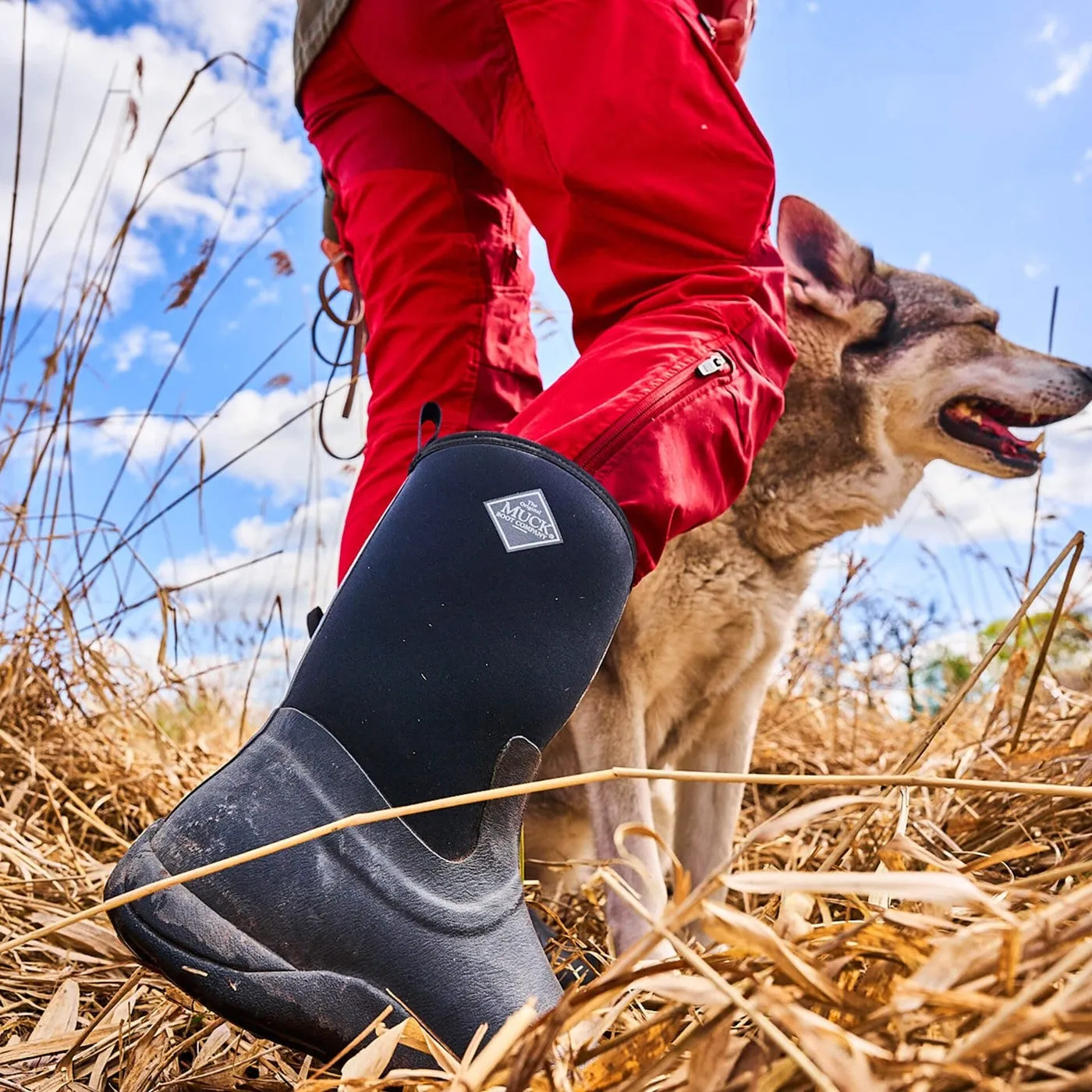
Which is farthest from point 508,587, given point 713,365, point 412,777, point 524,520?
point 713,365

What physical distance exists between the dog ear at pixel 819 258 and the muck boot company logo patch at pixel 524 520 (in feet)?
5.13

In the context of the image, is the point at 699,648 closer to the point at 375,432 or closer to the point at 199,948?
the point at 375,432

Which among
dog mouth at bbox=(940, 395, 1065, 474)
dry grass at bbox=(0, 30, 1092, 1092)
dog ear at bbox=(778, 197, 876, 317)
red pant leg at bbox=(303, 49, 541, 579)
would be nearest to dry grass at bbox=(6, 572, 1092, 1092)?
dry grass at bbox=(0, 30, 1092, 1092)

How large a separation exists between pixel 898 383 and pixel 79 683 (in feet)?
6.61

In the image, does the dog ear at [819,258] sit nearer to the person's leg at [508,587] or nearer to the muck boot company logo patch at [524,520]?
the person's leg at [508,587]

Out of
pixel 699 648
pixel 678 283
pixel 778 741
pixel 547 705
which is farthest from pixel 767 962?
pixel 778 741

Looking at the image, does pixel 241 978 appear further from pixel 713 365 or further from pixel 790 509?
pixel 790 509

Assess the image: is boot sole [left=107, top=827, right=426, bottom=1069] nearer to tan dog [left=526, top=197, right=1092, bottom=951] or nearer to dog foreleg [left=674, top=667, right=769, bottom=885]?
tan dog [left=526, top=197, right=1092, bottom=951]

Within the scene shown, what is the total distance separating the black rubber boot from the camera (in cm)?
71

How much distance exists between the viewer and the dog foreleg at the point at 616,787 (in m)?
1.40

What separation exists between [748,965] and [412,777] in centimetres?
36

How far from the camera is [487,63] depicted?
43.4 inches

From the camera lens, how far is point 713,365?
3.03 ft

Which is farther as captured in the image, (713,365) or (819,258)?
(819,258)
